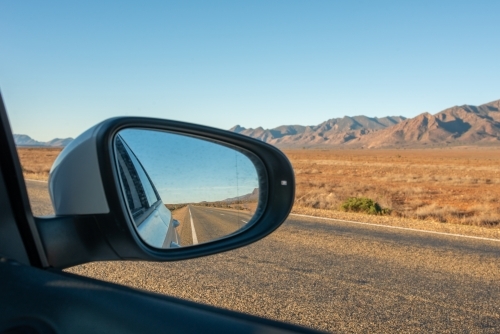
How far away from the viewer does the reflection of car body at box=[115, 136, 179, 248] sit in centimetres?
219

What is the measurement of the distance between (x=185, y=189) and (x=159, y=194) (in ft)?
0.42

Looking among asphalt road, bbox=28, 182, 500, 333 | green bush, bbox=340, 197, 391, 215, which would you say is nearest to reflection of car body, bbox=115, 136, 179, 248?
asphalt road, bbox=28, 182, 500, 333

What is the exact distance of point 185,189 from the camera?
250 centimetres

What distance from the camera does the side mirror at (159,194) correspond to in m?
1.88

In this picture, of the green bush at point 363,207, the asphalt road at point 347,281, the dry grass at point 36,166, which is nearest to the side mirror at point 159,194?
the dry grass at point 36,166

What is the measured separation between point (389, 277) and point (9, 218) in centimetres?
524

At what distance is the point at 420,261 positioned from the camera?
7.24 meters

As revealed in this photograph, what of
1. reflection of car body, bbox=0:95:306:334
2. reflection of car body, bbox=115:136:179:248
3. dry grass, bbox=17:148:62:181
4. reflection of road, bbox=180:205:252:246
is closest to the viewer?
reflection of car body, bbox=0:95:306:334

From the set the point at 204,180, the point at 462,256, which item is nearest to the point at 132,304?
the point at 204,180

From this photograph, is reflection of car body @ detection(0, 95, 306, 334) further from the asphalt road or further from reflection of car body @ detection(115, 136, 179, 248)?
the asphalt road

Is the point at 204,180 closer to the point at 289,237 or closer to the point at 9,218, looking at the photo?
the point at 9,218

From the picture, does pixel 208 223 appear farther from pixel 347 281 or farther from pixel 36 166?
pixel 36 166

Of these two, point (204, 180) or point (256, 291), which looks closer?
point (204, 180)

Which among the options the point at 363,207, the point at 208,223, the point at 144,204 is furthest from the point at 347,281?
the point at 363,207
